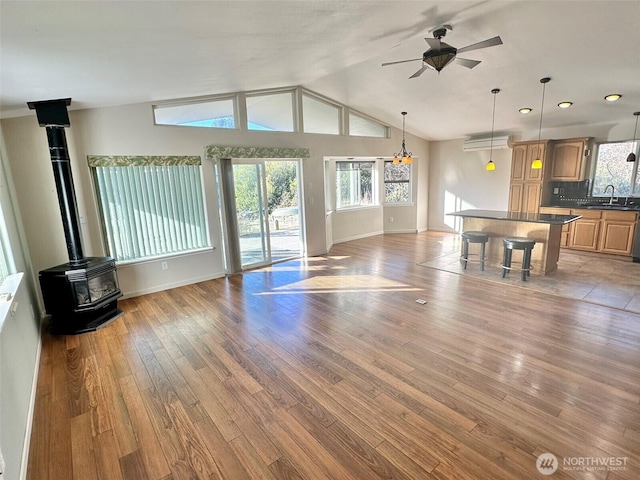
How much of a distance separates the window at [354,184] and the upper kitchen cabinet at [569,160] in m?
3.80

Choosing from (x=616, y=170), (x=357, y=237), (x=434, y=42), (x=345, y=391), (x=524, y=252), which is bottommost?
(x=345, y=391)

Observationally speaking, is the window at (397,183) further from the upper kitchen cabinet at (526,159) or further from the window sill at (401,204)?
the upper kitchen cabinet at (526,159)

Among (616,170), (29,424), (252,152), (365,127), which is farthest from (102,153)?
(616,170)

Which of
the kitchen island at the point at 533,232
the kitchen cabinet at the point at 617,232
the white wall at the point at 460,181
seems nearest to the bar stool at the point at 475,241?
the kitchen island at the point at 533,232

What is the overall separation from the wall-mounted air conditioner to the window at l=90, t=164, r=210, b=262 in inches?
240

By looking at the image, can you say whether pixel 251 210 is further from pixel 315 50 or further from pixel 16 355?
pixel 16 355

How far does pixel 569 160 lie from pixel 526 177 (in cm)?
75

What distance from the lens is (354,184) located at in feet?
26.4

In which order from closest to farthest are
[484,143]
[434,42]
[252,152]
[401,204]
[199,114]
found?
[434,42]
[199,114]
[252,152]
[484,143]
[401,204]

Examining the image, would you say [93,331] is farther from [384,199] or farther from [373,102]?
[384,199]

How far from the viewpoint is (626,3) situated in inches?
114

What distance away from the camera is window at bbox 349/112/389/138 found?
7123mm

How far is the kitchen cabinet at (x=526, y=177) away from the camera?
6494mm

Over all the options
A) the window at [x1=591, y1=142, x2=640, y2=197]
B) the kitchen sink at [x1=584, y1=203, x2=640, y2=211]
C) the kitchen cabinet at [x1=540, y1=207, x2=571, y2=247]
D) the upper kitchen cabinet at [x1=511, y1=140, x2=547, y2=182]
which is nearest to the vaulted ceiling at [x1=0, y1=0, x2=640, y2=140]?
the window at [x1=591, y1=142, x2=640, y2=197]
